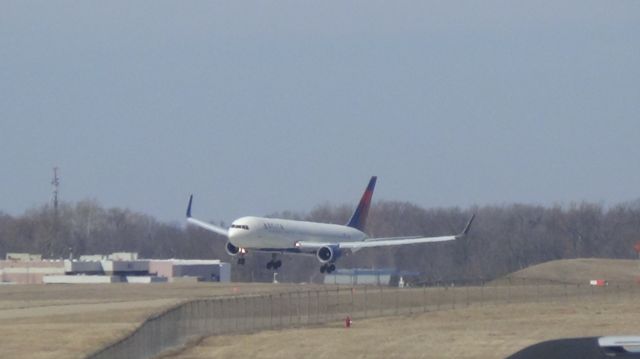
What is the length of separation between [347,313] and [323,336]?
1634 cm

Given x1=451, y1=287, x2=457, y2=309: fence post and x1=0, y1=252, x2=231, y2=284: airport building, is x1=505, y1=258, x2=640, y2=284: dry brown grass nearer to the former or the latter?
x1=451, y1=287, x2=457, y2=309: fence post

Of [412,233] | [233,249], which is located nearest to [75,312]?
[233,249]

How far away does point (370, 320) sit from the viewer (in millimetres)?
51688

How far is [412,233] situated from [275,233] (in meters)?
66.9

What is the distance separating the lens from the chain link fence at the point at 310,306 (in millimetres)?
35875

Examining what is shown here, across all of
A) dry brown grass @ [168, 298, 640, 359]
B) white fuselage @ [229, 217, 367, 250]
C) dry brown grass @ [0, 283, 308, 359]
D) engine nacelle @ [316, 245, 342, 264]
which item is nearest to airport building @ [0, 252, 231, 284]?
dry brown grass @ [0, 283, 308, 359]

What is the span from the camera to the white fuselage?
72562 mm

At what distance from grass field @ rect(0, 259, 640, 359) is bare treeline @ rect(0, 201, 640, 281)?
126 ft

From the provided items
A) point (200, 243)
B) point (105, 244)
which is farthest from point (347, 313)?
point (105, 244)

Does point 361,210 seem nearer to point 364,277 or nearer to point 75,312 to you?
point 364,277

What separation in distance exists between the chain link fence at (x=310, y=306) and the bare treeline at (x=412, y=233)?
36697 mm

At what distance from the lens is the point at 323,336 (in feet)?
136

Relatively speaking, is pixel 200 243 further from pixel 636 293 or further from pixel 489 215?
pixel 636 293

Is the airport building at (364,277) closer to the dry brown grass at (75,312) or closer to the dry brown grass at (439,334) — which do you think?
the dry brown grass at (75,312)
